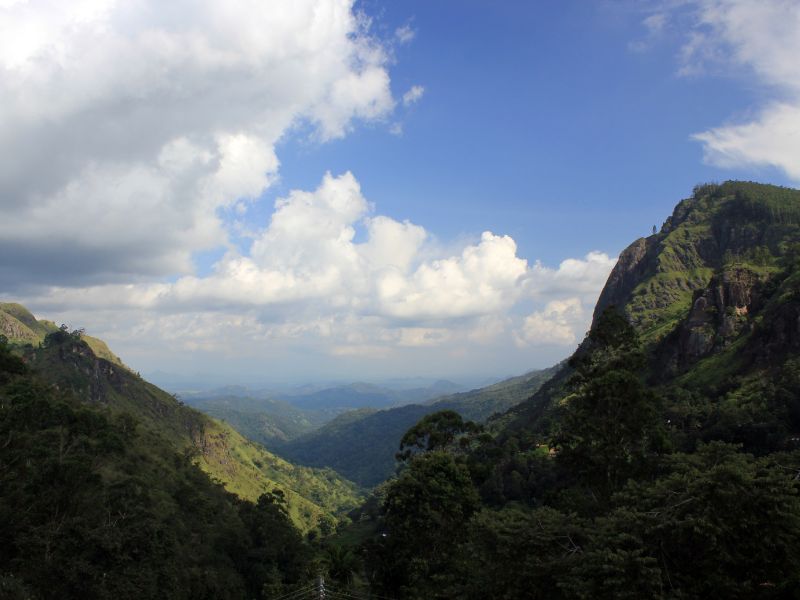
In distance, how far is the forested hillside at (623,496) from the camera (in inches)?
703

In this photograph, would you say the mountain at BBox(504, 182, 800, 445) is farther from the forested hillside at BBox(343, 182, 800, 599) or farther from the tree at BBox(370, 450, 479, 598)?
the tree at BBox(370, 450, 479, 598)

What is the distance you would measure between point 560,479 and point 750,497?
2322 inches

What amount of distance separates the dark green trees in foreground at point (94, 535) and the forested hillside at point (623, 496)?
1704cm

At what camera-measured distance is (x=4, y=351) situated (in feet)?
262

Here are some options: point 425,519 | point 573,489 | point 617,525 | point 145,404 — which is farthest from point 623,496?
point 145,404

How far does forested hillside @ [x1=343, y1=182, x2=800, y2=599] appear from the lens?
1786 cm

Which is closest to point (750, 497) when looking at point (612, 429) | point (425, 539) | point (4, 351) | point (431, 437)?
point (612, 429)

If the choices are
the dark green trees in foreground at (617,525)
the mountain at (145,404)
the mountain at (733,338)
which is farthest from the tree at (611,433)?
the mountain at (145,404)

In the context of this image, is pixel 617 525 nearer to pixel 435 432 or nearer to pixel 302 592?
pixel 302 592

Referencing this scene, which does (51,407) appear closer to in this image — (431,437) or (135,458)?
(135,458)

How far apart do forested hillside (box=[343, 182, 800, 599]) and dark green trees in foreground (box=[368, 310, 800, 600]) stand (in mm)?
73

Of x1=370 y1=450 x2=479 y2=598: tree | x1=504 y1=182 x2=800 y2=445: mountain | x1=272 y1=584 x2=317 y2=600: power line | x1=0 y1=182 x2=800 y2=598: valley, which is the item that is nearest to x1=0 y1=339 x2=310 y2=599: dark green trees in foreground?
x1=0 y1=182 x2=800 y2=598: valley

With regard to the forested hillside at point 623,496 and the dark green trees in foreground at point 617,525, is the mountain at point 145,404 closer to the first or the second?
the forested hillside at point 623,496

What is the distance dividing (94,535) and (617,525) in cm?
2926
